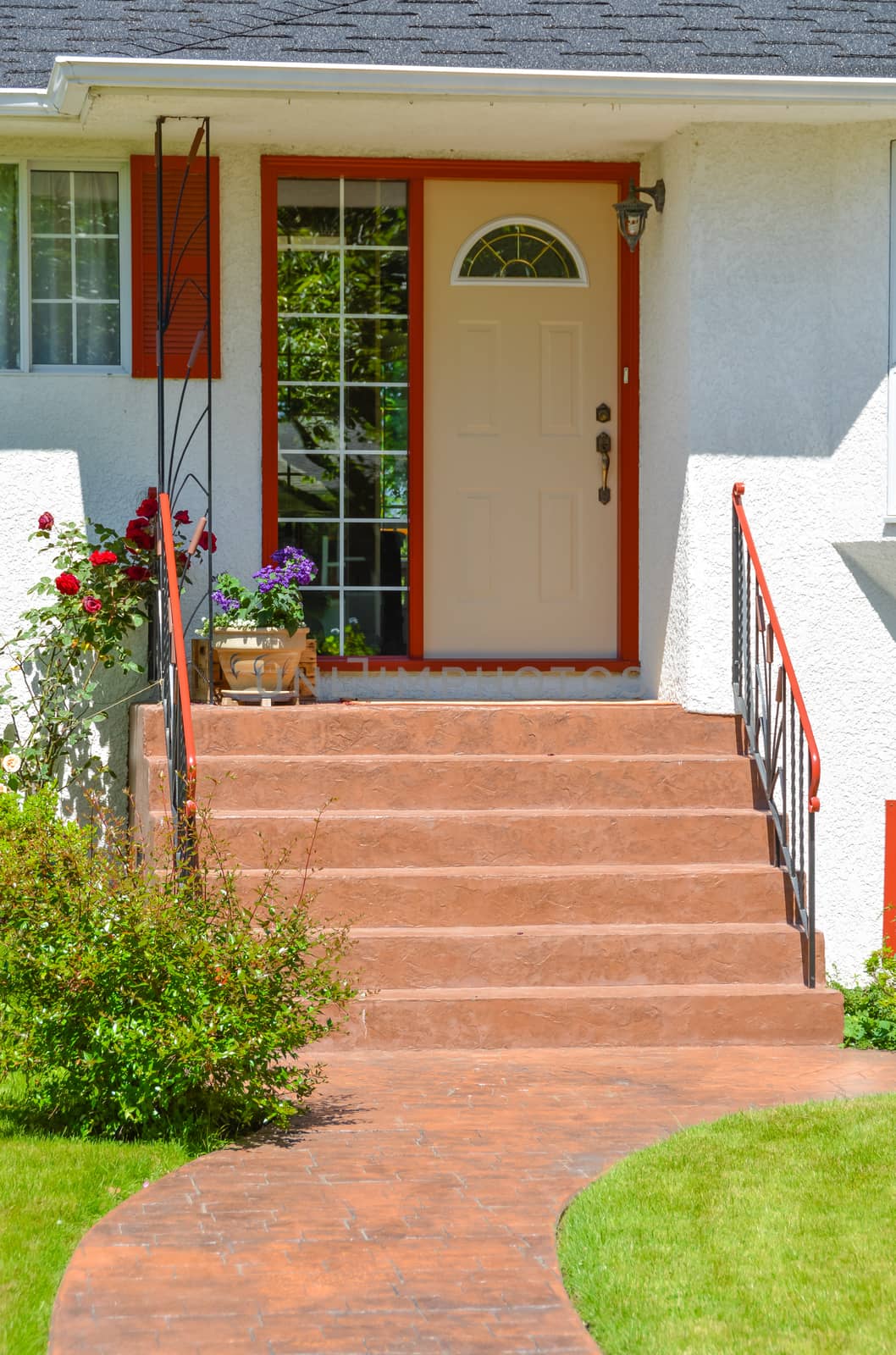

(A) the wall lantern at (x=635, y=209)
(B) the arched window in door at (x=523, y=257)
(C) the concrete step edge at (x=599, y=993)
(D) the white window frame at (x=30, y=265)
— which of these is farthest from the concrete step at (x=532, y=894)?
(B) the arched window in door at (x=523, y=257)

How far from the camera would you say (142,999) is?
5168 mm

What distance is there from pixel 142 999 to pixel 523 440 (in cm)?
458

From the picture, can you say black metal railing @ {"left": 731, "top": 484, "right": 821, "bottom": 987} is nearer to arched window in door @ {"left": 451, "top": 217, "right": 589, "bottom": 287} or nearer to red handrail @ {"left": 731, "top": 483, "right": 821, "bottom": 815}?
red handrail @ {"left": 731, "top": 483, "right": 821, "bottom": 815}

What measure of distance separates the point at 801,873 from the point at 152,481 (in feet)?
12.4

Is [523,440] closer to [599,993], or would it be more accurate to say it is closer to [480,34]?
[480,34]

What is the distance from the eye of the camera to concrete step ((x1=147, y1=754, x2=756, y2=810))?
23.7 feet

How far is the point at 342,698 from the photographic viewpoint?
8.66 meters

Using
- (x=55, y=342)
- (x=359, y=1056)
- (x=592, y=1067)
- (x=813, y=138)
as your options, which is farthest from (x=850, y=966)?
(x=55, y=342)

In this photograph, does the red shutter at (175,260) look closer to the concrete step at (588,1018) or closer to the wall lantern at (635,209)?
the wall lantern at (635,209)

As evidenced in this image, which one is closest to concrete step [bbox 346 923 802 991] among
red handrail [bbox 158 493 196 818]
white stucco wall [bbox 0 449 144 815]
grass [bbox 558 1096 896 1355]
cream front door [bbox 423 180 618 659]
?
red handrail [bbox 158 493 196 818]

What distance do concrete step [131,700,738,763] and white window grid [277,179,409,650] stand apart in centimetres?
132

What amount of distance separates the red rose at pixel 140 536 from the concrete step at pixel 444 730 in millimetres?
821

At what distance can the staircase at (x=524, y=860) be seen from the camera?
6480mm

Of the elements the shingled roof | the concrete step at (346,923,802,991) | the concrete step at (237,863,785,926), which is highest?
the shingled roof
